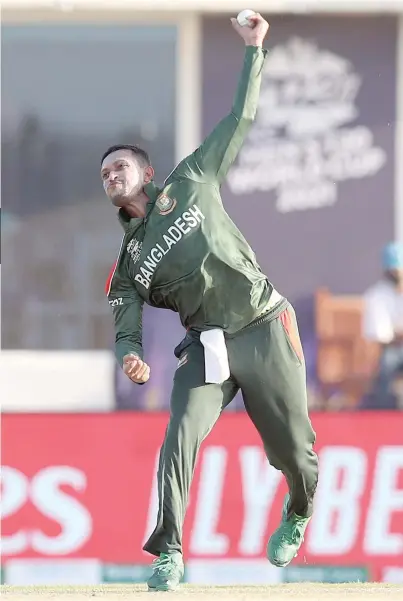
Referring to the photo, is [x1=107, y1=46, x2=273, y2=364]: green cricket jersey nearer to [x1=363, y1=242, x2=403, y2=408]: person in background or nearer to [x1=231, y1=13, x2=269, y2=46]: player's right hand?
[x1=231, y1=13, x2=269, y2=46]: player's right hand

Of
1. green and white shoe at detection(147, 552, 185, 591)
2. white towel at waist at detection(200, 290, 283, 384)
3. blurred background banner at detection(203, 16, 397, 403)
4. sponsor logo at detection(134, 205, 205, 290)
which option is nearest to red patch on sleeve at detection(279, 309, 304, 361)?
white towel at waist at detection(200, 290, 283, 384)

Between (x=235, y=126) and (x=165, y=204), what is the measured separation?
453 mm

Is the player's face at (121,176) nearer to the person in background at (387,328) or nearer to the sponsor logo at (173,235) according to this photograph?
the sponsor logo at (173,235)

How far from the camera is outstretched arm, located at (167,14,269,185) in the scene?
5922 millimetres

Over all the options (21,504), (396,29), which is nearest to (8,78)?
(396,29)

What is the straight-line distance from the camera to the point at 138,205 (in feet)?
19.5

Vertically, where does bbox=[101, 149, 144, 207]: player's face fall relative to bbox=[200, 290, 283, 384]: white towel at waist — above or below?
above

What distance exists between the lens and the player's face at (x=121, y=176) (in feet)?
19.3

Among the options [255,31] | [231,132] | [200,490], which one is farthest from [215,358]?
[200,490]

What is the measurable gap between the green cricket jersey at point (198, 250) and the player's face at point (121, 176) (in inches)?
3.5

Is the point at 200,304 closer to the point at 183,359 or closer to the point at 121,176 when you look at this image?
the point at 183,359

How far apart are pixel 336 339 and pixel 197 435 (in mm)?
6241

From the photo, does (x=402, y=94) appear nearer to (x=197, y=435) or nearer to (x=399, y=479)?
(x=399, y=479)

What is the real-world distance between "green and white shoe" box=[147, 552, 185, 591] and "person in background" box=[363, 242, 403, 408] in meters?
5.64
